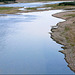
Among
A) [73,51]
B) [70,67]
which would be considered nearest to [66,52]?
[73,51]

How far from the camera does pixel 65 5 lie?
58938mm

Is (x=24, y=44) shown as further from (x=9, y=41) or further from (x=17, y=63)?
(x=17, y=63)

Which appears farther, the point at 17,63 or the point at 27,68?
the point at 17,63

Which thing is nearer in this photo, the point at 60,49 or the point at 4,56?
the point at 4,56

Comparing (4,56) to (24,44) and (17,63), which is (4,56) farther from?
(24,44)

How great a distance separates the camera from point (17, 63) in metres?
12.0

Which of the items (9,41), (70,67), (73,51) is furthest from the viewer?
(9,41)

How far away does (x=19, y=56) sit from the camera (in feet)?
43.8

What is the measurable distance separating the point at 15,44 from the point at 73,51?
603 centimetres

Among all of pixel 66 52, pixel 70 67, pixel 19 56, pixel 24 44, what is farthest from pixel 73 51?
pixel 24 44

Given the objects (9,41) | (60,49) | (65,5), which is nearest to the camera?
(60,49)

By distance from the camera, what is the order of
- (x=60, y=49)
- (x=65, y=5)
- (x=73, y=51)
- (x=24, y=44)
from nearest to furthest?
(x=73, y=51), (x=60, y=49), (x=24, y=44), (x=65, y=5)

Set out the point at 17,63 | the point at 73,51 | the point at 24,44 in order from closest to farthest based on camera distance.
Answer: the point at 17,63 → the point at 73,51 → the point at 24,44

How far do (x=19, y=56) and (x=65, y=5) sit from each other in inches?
1914
